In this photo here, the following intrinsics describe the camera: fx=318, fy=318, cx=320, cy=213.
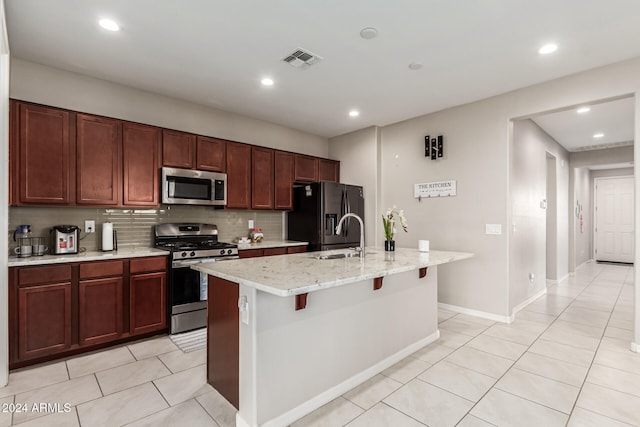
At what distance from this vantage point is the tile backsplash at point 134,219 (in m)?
3.09

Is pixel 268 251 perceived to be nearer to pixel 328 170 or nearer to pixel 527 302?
pixel 328 170

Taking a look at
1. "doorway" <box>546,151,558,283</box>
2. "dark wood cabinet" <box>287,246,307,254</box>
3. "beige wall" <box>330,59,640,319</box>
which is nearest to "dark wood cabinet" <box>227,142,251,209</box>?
"dark wood cabinet" <box>287,246,307,254</box>

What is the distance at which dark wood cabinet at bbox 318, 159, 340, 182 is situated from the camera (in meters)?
5.37

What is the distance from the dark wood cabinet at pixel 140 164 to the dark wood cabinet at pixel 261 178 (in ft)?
4.10

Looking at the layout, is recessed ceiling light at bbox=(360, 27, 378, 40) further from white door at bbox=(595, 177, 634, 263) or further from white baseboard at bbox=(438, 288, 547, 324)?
white door at bbox=(595, 177, 634, 263)

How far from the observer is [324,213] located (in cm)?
464

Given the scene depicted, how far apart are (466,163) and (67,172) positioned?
4.44 m

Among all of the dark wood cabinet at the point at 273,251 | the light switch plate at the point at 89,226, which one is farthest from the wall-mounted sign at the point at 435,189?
the light switch plate at the point at 89,226

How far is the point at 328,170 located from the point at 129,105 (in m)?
3.02

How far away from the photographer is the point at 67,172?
304 cm

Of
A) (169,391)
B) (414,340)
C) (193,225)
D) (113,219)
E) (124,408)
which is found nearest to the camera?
(124,408)

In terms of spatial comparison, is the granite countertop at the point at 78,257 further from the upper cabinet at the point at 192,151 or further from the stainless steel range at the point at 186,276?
the upper cabinet at the point at 192,151

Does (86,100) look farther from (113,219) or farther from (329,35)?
(329,35)

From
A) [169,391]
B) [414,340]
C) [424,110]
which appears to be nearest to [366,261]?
[414,340]
